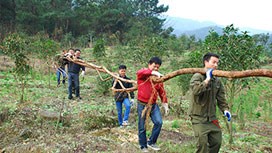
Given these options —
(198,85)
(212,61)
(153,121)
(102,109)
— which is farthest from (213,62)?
(102,109)

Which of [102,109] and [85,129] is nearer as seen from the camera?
[85,129]

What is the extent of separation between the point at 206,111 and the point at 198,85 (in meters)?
0.49

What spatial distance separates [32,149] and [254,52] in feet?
15.8

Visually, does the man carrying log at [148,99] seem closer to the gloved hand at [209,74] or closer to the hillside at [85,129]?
the hillside at [85,129]

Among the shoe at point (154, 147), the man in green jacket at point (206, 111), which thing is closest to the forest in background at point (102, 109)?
the shoe at point (154, 147)

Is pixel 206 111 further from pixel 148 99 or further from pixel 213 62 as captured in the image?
pixel 148 99

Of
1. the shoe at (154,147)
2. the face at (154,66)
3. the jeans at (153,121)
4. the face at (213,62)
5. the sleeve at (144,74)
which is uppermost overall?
the face at (213,62)

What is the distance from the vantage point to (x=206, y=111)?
406 cm

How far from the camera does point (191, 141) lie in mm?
6133

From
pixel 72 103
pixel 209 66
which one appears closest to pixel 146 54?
pixel 72 103

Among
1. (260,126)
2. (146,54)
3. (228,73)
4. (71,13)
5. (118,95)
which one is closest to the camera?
(228,73)

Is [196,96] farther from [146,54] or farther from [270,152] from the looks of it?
[146,54]

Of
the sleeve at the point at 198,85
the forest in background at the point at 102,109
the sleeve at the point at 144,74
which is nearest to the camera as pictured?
the sleeve at the point at 198,85

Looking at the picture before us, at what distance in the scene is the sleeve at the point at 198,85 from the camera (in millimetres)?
3734
